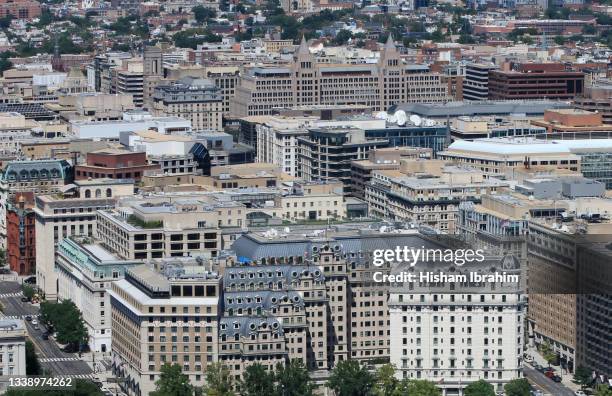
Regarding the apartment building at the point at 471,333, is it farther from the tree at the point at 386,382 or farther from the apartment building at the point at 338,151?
the apartment building at the point at 338,151

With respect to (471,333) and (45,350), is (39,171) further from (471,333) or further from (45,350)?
(471,333)

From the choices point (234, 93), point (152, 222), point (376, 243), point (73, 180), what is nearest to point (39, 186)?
point (73, 180)

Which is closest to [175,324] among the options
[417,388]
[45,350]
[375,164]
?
[417,388]

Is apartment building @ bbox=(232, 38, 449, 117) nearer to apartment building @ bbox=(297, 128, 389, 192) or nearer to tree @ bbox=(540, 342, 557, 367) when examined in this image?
apartment building @ bbox=(297, 128, 389, 192)

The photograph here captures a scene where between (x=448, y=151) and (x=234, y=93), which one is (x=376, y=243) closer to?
(x=448, y=151)

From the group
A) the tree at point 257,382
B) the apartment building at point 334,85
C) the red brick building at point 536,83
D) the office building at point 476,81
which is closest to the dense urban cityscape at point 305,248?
the tree at point 257,382

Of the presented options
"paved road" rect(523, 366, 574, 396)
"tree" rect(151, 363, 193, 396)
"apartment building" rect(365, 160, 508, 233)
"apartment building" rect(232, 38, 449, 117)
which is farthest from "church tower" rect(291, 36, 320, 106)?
"tree" rect(151, 363, 193, 396)
